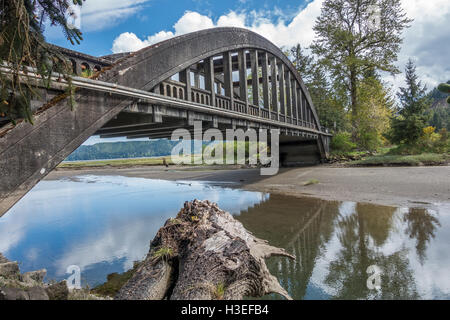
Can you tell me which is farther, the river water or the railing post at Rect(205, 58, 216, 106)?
the railing post at Rect(205, 58, 216, 106)

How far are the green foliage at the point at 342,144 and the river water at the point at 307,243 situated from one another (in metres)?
21.2

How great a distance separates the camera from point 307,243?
5883mm

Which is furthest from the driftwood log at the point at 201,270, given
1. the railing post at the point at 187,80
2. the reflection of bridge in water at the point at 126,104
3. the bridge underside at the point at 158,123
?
the railing post at the point at 187,80

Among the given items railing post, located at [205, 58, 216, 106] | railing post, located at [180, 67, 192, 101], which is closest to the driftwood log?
railing post, located at [180, 67, 192, 101]

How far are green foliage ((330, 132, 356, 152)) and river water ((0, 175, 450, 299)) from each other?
21202mm

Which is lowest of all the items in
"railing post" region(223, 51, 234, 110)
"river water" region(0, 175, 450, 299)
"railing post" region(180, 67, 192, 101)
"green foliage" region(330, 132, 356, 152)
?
"river water" region(0, 175, 450, 299)

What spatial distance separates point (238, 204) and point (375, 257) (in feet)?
21.2

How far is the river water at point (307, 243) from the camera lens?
398 centimetres

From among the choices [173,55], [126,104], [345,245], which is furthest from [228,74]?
[345,245]

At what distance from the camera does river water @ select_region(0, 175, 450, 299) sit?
398cm

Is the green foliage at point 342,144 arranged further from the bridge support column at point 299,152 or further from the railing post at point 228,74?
the railing post at point 228,74

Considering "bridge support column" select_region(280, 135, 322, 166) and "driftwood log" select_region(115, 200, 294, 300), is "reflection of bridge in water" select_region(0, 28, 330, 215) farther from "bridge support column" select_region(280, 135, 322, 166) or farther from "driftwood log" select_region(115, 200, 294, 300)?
"bridge support column" select_region(280, 135, 322, 166)

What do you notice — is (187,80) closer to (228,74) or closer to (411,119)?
(228,74)
